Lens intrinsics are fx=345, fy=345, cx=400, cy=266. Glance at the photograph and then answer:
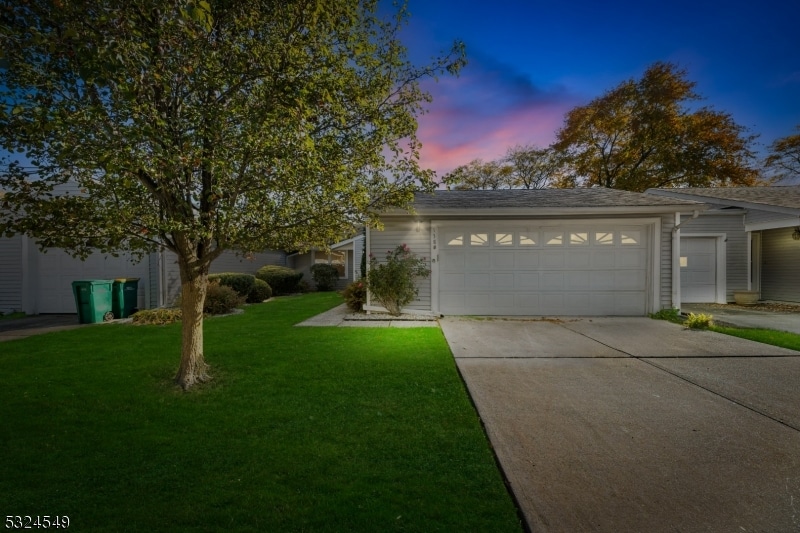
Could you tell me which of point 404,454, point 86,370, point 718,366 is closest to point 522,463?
point 404,454

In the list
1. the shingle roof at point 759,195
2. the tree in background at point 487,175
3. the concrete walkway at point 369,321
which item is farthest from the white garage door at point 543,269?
the tree in background at point 487,175

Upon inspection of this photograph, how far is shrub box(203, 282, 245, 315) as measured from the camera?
9.75 meters

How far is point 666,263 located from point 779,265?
5706mm

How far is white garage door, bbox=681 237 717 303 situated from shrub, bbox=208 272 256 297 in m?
14.9

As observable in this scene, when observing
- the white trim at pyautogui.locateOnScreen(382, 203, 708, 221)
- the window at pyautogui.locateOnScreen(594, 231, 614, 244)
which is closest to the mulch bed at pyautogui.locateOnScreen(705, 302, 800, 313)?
the white trim at pyautogui.locateOnScreen(382, 203, 708, 221)

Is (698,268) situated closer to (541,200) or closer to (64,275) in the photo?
(541,200)

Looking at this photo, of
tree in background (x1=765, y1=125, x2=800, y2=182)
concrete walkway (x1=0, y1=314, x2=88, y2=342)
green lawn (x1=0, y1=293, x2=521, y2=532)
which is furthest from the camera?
tree in background (x1=765, y1=125, x2=800, y2=182)

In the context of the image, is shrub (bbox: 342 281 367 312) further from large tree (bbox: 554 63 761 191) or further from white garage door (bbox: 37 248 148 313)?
large tree (bbox: 554 63 761 191)

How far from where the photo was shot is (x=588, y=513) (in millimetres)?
2049

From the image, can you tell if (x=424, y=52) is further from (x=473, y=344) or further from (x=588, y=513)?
(x=588, y=513)

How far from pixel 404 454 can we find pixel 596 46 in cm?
1236

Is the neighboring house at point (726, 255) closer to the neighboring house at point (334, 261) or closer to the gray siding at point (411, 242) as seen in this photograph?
the gray siding at point (411, 242)

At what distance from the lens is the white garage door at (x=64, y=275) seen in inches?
400

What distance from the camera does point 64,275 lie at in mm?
10180
